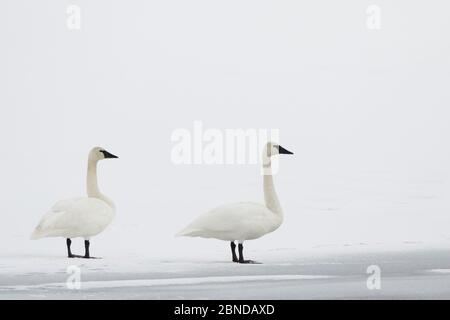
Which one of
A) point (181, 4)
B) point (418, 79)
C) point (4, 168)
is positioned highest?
point (181, 4)

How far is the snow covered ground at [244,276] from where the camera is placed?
5.10 meters

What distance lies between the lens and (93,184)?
210 inches

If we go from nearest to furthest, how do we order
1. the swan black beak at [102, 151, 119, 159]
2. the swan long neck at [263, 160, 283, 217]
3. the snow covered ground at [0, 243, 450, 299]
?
the snow covered ground at [0, 243, 450, 299] → the swan long neck at [263, 160, 283, 217] → the swan black beak at [102, 151, 119, 159]

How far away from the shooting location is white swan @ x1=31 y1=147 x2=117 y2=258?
17.0ft

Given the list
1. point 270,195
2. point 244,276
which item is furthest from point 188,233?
point 270,195

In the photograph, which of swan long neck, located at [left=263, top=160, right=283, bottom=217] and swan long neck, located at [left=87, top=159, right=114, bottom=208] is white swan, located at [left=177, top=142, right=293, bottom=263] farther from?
swan long neck, located at [left=87, top=159, right=114, bottom=208]

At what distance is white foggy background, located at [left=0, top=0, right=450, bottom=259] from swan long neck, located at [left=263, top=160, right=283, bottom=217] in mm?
86

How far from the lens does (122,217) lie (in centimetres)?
534

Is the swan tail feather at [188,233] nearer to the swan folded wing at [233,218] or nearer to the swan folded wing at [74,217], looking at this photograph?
the swan folded wing at [233,218]

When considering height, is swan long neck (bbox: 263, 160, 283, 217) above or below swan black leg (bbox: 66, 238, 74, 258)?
above

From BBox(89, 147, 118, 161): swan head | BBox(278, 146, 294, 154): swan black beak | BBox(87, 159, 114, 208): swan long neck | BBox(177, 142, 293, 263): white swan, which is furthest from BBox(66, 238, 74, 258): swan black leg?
BBox(278, 146, 294, 154): swan black beak
